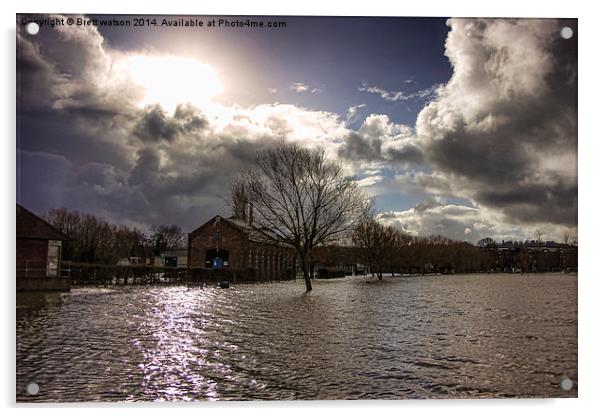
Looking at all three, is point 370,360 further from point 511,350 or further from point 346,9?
point 346,9

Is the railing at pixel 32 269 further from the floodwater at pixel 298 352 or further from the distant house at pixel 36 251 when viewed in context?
the floodwater at pixel 298 352

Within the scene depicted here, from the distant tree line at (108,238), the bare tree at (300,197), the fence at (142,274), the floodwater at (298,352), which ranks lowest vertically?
the floodwater at (298,352)

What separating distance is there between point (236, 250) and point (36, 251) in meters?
4.09

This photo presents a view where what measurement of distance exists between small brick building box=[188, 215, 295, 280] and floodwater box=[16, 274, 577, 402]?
960mm

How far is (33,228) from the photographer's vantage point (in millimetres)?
5367

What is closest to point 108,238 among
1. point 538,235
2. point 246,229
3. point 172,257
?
point 172,257

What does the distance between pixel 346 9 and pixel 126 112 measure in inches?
110

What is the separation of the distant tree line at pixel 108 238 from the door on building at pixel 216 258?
3.51ft

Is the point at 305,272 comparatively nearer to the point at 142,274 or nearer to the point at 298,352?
the point at 142,274

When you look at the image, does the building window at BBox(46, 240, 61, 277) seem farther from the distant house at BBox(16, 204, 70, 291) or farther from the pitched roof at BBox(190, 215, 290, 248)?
the pitched roof at BBox(190, 215, 290, 248)

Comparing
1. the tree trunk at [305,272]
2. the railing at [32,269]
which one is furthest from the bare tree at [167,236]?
the tree trunk at [305,272]

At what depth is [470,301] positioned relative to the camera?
865cm

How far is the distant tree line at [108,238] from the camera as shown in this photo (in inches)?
224
